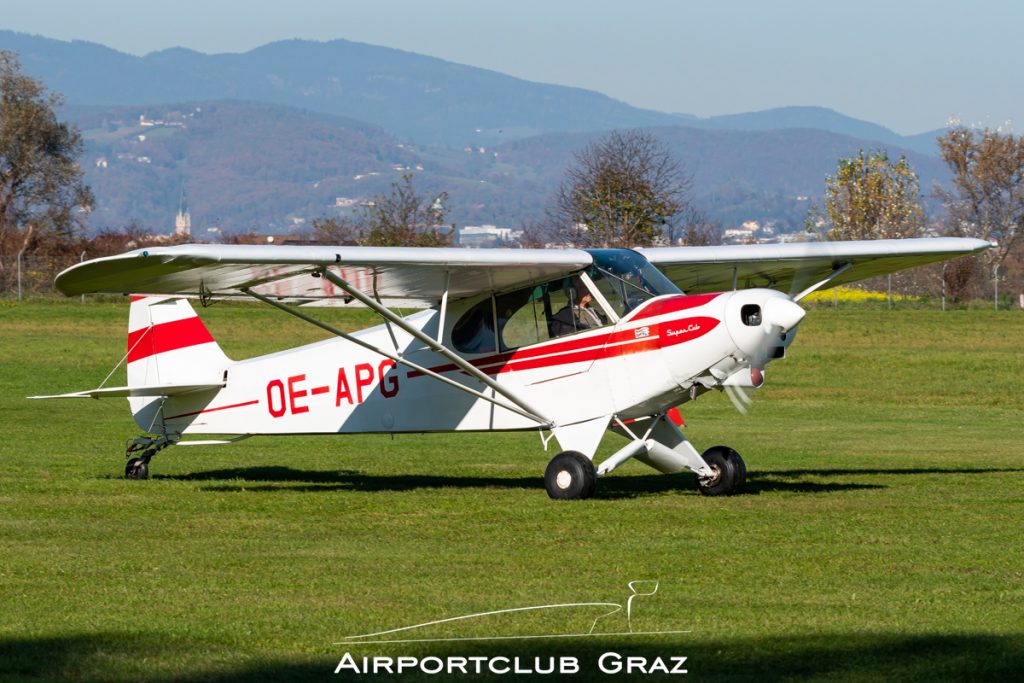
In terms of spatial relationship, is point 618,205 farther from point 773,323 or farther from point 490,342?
point 773,323

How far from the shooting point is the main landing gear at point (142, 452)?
1648cm

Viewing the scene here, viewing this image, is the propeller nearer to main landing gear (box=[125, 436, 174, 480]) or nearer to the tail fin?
the tail fin

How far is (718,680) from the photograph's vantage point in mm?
7070

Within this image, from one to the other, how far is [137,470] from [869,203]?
76.7 meters

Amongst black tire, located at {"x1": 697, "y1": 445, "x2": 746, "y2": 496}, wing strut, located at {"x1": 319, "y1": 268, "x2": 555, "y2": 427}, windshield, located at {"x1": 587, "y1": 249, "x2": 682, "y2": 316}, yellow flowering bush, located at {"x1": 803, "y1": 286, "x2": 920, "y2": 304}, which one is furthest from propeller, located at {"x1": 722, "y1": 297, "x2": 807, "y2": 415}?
yellow flowering bush, located at {"x1": 803, "y1": 286, "x2": 920, "y2": 304}

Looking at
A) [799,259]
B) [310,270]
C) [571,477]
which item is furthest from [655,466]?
[310,270]

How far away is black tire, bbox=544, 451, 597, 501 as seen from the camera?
13.9m

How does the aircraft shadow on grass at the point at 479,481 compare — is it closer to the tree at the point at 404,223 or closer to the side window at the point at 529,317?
the side window at the point at 529,317

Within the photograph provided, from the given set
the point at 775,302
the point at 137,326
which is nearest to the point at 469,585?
the point at 775,302

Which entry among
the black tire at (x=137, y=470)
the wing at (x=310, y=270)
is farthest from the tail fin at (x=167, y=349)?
the wing at (x=310, y=270)

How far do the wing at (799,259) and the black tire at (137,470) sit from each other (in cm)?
574

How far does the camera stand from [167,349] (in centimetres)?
1686

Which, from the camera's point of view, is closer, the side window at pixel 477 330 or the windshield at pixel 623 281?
the windshield at pixel 623 281

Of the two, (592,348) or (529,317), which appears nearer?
(592,348)
